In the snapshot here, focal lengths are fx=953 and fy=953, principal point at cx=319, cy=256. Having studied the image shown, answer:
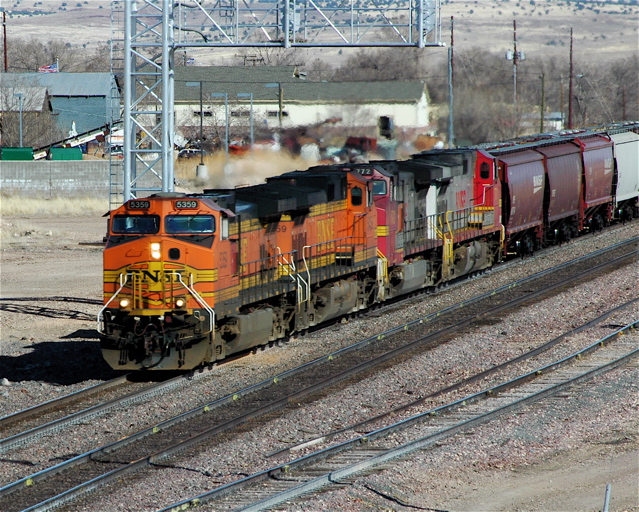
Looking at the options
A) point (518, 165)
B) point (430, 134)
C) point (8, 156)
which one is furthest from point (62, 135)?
point (518, 165)

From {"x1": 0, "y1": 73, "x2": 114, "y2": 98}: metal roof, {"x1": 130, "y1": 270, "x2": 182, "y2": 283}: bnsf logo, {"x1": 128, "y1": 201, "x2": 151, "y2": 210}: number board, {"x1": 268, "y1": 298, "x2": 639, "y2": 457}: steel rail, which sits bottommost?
{"x1": 268, "y1": 298, "x2": 639, "y2": 457}: steel rail

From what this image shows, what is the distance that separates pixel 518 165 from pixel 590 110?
72.9m

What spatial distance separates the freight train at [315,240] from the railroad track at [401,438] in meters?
4.56

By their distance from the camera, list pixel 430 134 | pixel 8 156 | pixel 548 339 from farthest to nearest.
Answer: pixel 430 134, pixel 8 156, pixel 548 339

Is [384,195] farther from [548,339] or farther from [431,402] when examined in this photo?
[431,402]

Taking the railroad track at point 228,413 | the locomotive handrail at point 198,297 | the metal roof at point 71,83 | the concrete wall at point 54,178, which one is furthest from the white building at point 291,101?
the locomotive handrail at point 198,297

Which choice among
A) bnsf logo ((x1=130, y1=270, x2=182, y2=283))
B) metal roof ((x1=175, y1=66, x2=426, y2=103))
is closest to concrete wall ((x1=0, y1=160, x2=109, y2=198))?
metal roof ((x1=175, y1=66, x2=426, y2=103))

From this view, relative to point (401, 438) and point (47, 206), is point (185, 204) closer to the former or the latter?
point (401, 438)

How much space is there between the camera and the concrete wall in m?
48.1

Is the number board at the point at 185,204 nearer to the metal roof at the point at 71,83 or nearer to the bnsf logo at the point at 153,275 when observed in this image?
the bnsf logo at the point at 153,275

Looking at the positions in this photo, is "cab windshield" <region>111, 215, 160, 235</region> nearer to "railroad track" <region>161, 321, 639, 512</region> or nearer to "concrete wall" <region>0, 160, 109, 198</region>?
"railroad track" <region>161, 321, 639, 512</region>

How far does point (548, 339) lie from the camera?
1950 centimetres

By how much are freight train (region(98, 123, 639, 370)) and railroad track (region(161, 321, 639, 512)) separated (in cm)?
456

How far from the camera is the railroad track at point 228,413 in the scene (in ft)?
36.5
